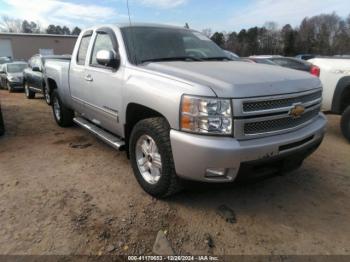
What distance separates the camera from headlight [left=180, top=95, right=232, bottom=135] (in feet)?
8.83

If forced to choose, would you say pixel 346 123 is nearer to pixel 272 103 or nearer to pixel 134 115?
pixel 272 103

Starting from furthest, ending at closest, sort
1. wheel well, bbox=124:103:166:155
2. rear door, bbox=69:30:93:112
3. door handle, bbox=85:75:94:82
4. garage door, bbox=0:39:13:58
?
garage door, bbox=0:39:13:58 < rear door, bbox=69:30:93:112 < door handle, bbox=85:75:94:82 < wheel well, bbox=124:103:166:155

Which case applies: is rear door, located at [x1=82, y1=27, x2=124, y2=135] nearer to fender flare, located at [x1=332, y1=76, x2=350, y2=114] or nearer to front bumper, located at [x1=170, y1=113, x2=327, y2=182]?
front bumper, located at [x1=170, y1=113, x2=327, y2=182]

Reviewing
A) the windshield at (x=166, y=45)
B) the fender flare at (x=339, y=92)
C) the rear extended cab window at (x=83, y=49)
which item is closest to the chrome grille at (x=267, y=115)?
the windshield at (x=166, y=45)

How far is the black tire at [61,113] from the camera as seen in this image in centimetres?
629

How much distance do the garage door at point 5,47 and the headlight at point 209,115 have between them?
45737 mm

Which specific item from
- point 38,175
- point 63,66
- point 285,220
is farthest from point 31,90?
point 285,220

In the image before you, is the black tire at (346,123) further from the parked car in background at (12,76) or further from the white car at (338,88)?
the parked car in background at (12,76)

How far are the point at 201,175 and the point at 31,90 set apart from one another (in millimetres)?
10625

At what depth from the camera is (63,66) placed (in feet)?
18.6

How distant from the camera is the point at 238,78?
292cm

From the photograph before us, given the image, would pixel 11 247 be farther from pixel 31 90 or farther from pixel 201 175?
pixel 31 90

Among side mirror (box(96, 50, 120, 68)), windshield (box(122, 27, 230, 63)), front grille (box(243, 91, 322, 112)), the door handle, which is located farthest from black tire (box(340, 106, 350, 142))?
the door handle

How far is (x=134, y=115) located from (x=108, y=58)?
2.45ft
